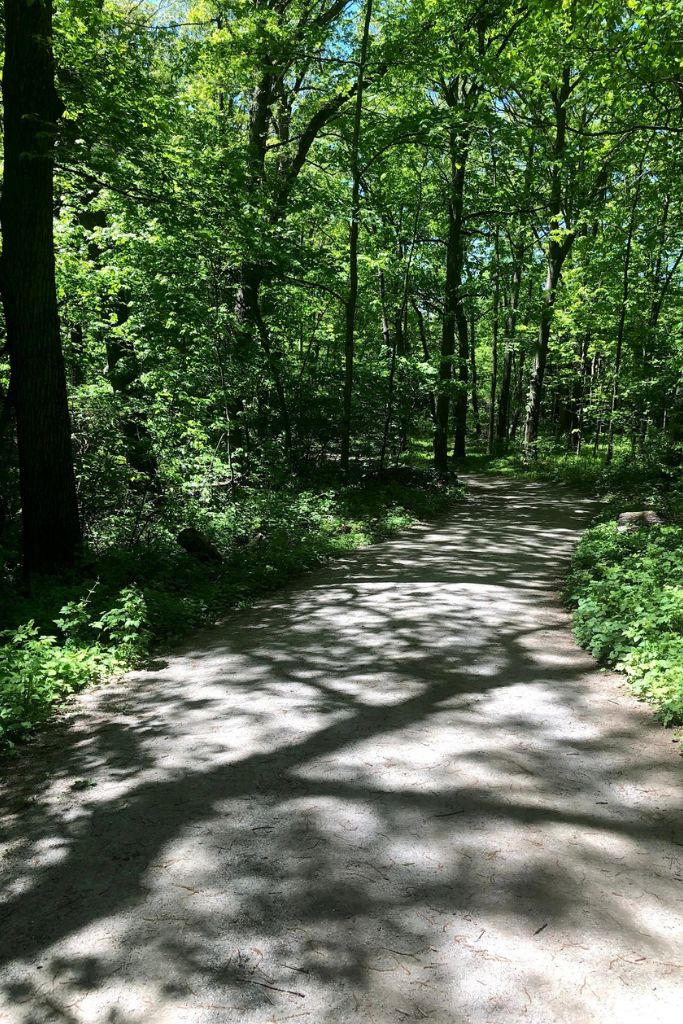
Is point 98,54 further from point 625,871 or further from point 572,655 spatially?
point 625,871

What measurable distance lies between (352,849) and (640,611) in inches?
130

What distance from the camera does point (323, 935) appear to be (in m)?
2.42

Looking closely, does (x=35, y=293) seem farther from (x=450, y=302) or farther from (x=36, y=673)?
(x=450, y=302)

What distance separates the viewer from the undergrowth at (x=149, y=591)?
16.8 ft

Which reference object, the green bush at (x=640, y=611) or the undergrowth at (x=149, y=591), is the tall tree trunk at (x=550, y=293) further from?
the green bush at (x=640, y=611)

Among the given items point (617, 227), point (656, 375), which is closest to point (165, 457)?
point (656, 375)

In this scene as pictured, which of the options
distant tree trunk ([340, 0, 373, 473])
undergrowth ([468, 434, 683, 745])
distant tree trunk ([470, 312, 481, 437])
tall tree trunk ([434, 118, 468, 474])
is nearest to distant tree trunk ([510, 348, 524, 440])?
distant tree trunk ([470, 312, 481, 437])

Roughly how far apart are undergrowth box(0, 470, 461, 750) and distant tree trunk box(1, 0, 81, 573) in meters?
0.80

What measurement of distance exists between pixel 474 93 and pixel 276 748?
61.0 feet

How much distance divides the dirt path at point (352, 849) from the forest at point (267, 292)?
2.70ft

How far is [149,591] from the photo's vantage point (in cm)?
712

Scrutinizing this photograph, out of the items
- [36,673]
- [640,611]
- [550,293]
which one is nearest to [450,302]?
[550,293]

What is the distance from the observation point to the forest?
22.9 ft

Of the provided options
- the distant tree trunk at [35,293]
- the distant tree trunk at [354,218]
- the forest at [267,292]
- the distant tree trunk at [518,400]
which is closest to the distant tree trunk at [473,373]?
the distant tree trunk at [518,400]
